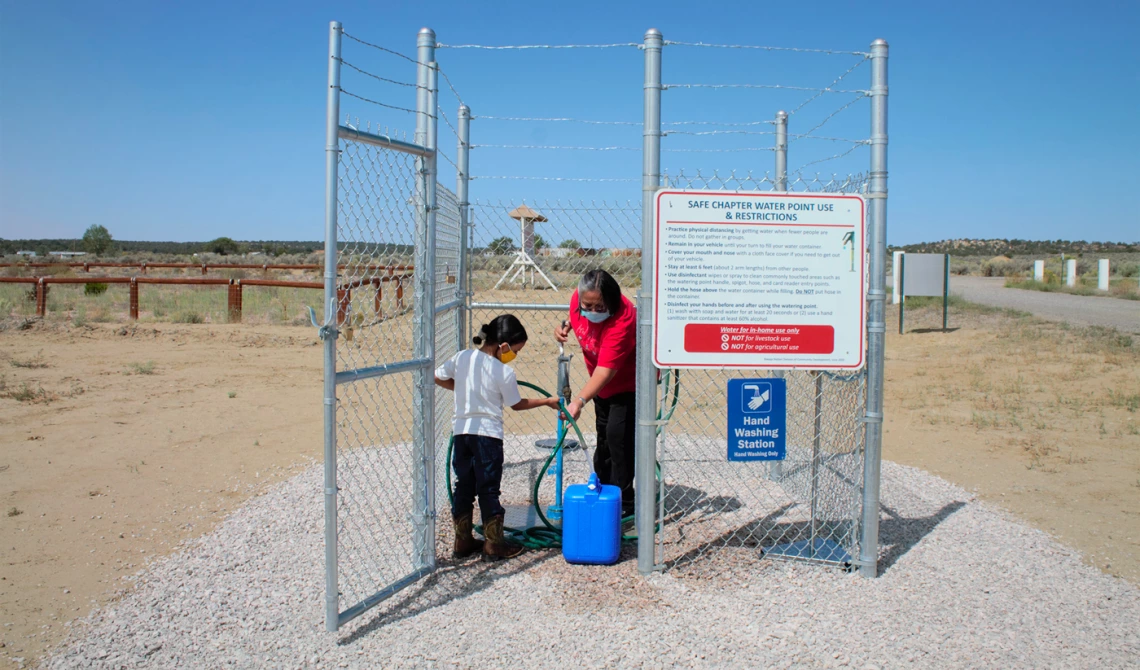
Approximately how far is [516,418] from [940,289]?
12139mm

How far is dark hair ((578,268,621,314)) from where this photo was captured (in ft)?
15.2

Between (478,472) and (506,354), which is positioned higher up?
(506,354)

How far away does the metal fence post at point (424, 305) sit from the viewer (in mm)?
4105

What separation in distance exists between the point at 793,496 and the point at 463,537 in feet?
8.52

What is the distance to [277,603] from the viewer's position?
4031 mm

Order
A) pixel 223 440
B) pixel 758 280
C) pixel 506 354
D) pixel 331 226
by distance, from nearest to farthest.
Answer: pixel 331 226 < pixel 758 280 < pixel 506 354 < pixel 223 440

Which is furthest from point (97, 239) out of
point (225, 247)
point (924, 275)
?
point (924, 275)

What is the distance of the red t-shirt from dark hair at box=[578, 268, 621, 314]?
0.27 ft

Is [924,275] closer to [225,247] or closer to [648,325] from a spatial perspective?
[648,325]

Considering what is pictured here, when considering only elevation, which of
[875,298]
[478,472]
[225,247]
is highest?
[225,247]

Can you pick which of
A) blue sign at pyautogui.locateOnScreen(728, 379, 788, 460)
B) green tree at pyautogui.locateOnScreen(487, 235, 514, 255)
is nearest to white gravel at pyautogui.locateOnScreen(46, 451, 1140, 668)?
blue sign at pyautogui.locateOnScreen(728, 379, 788, 460)

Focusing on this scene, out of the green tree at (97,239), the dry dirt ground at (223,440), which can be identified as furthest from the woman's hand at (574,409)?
the green tree at (97,239)

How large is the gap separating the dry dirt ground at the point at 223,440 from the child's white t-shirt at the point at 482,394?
2.04 meters

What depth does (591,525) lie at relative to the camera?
4.50 metres
